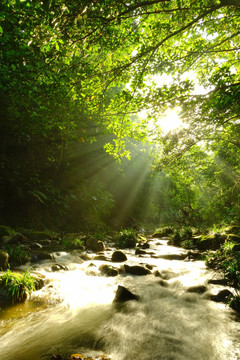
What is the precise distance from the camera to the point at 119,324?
3582mm

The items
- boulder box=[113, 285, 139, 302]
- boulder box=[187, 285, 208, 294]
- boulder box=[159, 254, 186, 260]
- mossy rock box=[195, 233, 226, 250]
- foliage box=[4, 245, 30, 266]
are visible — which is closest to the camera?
boulder box=[113, 285, 139, 302]

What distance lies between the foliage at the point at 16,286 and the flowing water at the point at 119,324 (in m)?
0.21

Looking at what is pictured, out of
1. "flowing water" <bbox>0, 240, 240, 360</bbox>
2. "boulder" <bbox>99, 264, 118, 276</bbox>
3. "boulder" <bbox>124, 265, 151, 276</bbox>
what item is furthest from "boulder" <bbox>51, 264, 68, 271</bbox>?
"boulder" <bbox>124, 265, 151, 276</bbox>

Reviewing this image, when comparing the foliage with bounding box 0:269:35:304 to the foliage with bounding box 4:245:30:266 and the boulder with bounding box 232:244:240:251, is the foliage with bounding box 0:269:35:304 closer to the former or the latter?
the foliage with bounding box 4:245:30:266

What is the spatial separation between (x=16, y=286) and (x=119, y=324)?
8.34ft

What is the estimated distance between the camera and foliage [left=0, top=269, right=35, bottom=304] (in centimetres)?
408

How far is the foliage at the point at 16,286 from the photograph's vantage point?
408 cm

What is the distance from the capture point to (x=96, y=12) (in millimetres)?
3496

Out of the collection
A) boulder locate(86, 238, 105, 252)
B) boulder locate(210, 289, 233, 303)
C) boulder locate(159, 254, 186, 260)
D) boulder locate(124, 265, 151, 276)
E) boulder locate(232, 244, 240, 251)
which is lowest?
boulder locate(159, 254, 186, 260)

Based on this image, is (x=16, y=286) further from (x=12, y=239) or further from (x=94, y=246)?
(x=94, y=246)

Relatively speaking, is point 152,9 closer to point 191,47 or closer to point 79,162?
point 191,47

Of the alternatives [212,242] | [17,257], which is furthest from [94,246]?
[212,242]

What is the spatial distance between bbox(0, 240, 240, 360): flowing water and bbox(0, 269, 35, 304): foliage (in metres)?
0.21

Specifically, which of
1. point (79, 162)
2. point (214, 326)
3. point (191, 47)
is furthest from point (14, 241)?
point (79, 162)
